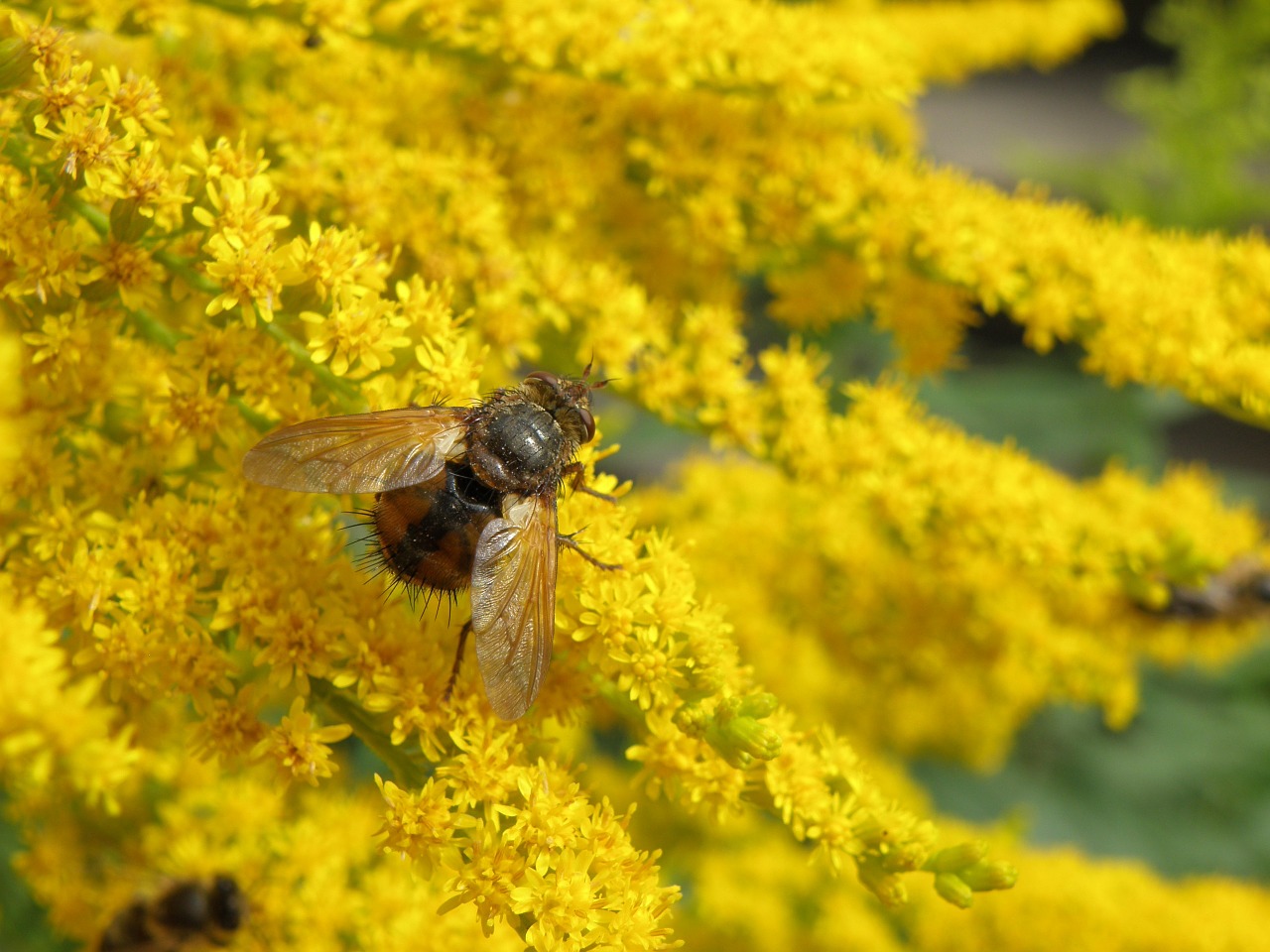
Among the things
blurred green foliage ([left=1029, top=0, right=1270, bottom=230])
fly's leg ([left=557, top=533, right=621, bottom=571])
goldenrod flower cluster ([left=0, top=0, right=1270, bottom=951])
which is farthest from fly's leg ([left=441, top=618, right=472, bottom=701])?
blurred green foliage ([left=1029, top=0, right=1270, bottom=230])

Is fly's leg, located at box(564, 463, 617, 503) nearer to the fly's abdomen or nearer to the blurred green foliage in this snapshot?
the fly's abdomen

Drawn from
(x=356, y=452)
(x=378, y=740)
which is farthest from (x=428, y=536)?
(x=378, y=740)

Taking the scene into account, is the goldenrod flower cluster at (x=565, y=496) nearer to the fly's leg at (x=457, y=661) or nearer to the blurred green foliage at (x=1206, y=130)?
the fly's leg at (x=457, y=661)

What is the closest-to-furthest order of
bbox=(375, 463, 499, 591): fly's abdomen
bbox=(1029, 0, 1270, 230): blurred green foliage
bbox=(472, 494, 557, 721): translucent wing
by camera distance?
1. bbox=(472, 494, 557, 721): translucent wing
2. bbox=(375, 463, 499, 591): fly's abdomen
3. bbox=(1029, 0, 1270, 230): blurred green foliage

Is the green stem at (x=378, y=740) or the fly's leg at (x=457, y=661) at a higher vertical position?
the fly's leg at (x=457, y=661)

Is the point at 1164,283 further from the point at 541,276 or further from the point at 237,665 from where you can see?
the point at 237,665

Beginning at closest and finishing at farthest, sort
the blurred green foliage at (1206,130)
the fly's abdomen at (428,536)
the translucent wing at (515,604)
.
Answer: the translucent wing at (515,604), the fly's abdomen at (428,536), the blurred green foliage at (1206,130)

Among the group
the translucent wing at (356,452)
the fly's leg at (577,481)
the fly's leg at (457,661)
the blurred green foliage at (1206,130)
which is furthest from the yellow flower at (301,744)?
the blurred green foliage at (1206,130)
